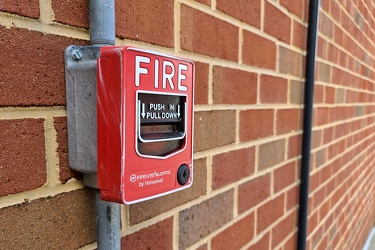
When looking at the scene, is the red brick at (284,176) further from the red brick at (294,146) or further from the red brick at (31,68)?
the red brick at (31,68)

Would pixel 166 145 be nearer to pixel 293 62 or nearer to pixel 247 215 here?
pixel 247 215

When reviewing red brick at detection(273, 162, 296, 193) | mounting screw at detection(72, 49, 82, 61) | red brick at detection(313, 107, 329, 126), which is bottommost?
red brick at detection(273, 162, 296, 193)

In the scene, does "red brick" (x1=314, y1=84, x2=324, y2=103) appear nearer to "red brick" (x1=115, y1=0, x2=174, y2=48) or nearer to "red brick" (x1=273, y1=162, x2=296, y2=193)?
"red brick" (x1=273, y1=162, x2=296, y2=193)

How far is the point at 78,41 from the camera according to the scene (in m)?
0.52

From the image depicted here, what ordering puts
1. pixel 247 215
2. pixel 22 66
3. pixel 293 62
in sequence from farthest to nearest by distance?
pixel 293 62
pixel 247 215
pixel 22 66

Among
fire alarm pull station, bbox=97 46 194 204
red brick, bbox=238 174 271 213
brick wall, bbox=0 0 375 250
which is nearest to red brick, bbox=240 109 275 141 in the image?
brick wall, bbox=0 0 375 250

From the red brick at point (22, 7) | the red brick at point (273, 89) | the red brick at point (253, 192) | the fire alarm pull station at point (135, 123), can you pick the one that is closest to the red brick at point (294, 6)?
the red brick at point (273, 89)

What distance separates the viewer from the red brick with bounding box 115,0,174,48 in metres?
0.59

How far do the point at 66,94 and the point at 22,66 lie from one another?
72 mm

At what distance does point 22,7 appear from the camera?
446mm

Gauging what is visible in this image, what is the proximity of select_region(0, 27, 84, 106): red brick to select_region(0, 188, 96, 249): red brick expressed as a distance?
5.3 inches

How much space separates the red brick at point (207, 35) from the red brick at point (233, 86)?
1.5 inches

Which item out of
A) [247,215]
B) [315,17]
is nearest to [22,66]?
[247,215]

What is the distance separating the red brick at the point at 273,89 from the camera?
42.0 inches
